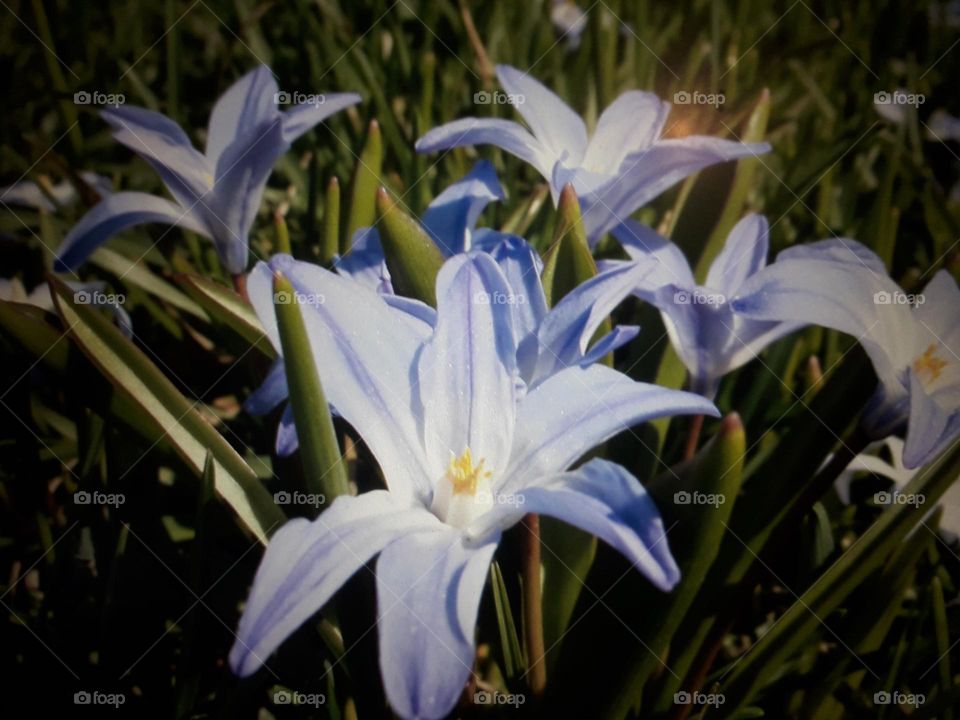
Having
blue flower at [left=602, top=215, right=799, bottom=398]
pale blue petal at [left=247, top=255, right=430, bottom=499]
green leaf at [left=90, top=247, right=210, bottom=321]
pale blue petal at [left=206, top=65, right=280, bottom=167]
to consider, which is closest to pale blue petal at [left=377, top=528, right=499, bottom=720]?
pale blue petal at [left=247, top=255, right=430, bottom=499]

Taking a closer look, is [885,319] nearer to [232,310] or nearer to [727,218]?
[727,218]

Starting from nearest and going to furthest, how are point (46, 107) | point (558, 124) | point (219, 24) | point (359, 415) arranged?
point (359, 415) → point (558, 124) → point (46, 107) → point (219, 24)

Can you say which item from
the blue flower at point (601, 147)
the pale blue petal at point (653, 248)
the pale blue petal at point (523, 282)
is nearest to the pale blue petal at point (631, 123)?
the blue flower at point (601, 147)

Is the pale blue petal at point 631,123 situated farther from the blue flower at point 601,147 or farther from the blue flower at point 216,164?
the blue flower at point 216,164

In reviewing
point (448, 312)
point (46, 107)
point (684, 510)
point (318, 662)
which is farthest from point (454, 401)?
point (46, 107)

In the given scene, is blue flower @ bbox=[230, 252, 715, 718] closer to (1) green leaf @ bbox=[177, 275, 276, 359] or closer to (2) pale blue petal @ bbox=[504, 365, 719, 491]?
(2) pale blue petal @ bbox=[504, 365, 719, 491]

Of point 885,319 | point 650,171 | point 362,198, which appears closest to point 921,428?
point 885,319

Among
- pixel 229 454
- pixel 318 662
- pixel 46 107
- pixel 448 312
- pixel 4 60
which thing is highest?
pixel 4 60

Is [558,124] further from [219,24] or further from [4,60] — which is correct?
[4,60]
